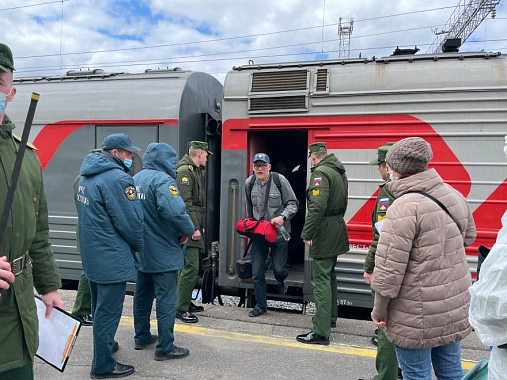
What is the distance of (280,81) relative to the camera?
4.69m

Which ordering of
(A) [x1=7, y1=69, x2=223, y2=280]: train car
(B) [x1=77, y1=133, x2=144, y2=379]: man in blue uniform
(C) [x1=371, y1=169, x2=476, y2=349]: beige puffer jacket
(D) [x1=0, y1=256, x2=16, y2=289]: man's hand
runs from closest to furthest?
(D) [x1=0, y1=256, x2=16, y2=289]: man's hand → (C) [x1=371, y1=169, x2=476, y2=349]: beige puffer jacket → (B) [x1=77, y1=133, x2=144, y2=379]: man in blue uniform → (A) [x1=7, y1=69, x2=223, y2=280]: train car

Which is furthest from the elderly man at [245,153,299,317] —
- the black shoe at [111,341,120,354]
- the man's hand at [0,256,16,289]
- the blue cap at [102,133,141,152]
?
the man's hand at [0,256,16,289]

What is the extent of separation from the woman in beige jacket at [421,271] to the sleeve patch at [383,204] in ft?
3.02

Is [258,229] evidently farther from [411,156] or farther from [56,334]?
[56,334]

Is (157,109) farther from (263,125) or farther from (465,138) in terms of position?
(465,138)

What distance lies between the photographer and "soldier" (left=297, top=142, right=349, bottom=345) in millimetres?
3805

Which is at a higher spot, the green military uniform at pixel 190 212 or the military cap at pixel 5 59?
the military cap at pixel 5 59

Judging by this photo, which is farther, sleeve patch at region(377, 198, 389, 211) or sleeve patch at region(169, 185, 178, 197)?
sleeve patch at region(169, 185, 178, 197)

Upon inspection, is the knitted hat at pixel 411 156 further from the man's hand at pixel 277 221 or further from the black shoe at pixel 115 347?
the black shoe at pixel 115 347

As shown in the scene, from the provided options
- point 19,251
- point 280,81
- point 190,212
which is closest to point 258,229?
point 190,212

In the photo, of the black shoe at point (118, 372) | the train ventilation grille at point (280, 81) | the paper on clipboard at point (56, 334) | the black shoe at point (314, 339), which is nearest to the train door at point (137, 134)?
the train ventilation grille at point (280, 81)

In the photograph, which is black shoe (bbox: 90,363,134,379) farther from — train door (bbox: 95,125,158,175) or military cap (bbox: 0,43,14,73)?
train door (bbox: 95,125,158,175)

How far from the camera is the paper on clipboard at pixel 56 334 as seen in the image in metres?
2.05

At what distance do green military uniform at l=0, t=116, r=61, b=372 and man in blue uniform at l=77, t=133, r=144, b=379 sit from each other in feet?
3.57
